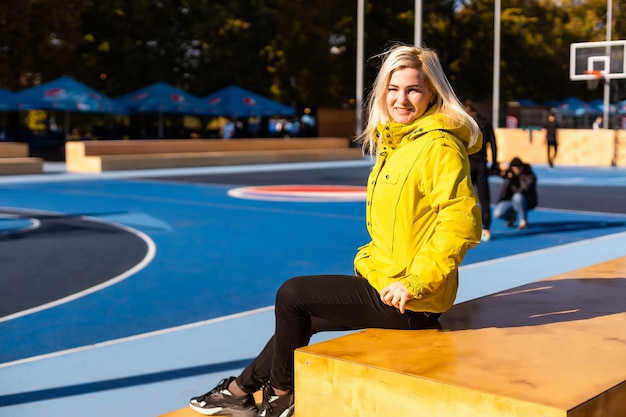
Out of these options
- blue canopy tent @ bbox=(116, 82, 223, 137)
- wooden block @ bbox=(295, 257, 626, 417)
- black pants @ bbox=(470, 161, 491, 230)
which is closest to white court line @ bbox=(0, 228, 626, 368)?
black pants @ bbox=(470, 161, 491, 230)

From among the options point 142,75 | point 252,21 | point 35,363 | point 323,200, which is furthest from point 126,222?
point 252,21

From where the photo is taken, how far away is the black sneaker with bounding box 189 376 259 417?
4203 millimetres

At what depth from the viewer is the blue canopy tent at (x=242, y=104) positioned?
37.0 m

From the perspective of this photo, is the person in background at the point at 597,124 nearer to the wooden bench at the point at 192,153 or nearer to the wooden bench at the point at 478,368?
the wooden bench at the point at 192,153

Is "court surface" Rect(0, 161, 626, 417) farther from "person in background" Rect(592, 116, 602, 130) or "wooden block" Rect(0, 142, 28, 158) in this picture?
"person in background" Rect(592, 116, 602, 130)

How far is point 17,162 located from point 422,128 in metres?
23.5

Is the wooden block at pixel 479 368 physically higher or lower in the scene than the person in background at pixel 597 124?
lower

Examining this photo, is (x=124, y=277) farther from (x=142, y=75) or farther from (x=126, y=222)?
(x=142, y=75)

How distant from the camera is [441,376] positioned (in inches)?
132

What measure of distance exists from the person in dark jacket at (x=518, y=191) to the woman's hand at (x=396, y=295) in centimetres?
911

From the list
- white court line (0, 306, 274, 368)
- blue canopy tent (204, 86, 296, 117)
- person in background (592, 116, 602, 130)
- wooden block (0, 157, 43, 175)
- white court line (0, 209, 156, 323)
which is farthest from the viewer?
person in background (592, 116, 602, 130)

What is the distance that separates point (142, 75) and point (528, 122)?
18.6 m

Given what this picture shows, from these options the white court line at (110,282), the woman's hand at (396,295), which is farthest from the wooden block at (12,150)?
the woman's hand at (396,295)

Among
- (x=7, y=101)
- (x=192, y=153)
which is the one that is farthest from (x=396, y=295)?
(x=7, y=101)
